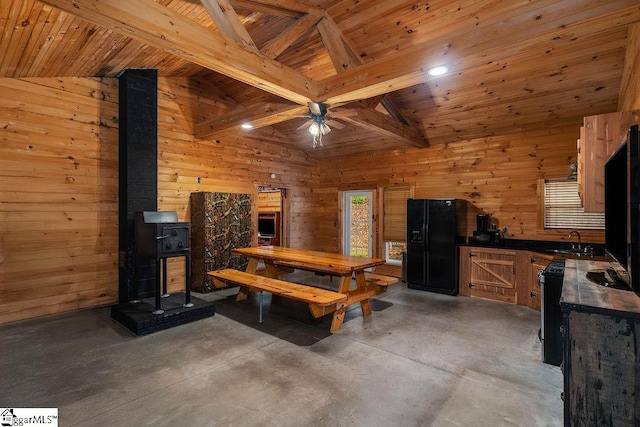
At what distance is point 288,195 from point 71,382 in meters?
5.32

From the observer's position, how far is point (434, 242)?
5.49 m

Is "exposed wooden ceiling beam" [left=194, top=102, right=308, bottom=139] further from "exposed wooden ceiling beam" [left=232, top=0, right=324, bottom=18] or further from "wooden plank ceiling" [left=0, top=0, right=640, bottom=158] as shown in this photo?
"exposed wooden ceiling beam" [left=232, top=0, right=324, bottom=18]

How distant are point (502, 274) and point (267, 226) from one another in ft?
19.6

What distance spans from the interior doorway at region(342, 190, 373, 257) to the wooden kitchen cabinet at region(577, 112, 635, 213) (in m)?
4.54

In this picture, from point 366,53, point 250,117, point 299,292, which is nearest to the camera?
point 299,292

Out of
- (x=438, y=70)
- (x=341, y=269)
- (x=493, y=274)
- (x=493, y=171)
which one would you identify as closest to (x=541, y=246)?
(x=493, y=274)

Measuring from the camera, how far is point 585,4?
83.4 inches

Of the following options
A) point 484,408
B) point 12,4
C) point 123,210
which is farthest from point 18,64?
point 484,408

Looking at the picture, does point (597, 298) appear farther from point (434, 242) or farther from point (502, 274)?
point (434, 242)

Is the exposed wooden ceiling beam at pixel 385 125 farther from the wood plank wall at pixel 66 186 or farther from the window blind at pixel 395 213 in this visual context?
the wood plank wall at pixel 66 186

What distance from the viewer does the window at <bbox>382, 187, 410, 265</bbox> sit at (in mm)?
6613

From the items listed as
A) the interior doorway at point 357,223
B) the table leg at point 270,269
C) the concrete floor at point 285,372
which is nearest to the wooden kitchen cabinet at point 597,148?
the concrete floor at point 285,372

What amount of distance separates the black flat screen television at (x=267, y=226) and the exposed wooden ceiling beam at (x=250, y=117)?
368cm

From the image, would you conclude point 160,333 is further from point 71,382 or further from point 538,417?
point 538,417
